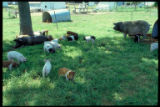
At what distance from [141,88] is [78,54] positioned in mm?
4095

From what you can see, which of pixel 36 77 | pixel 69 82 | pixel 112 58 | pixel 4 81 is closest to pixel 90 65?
pixel 112 58

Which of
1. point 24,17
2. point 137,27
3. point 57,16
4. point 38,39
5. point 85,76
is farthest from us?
point 57,16

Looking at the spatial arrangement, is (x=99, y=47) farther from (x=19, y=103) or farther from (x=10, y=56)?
(x=19, y=103)

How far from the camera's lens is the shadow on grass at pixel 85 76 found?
4578 millimetres

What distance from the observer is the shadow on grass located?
4.58 m

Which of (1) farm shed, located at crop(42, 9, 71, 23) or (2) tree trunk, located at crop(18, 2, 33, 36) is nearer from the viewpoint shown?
(2) tree trunk, located at crop(18, 2, 33, 36)

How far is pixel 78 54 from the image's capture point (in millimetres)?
8453

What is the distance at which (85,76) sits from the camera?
590 centimetres

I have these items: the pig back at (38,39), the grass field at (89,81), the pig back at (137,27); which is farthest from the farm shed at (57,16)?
the grass field at (89,81)

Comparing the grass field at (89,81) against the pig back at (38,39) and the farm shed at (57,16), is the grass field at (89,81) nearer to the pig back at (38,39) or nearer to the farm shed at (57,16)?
the pig back at (38,39)

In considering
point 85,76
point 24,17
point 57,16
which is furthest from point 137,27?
point 57,16

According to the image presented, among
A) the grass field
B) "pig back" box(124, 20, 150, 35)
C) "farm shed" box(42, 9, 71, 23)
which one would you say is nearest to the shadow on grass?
the grass field

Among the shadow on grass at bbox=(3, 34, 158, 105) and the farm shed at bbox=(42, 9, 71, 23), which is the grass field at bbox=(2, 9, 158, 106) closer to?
the shadow on grass at bbox=(3, 34, 158, 105)

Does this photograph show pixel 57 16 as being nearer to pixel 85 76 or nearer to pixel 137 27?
pixel 137 27
